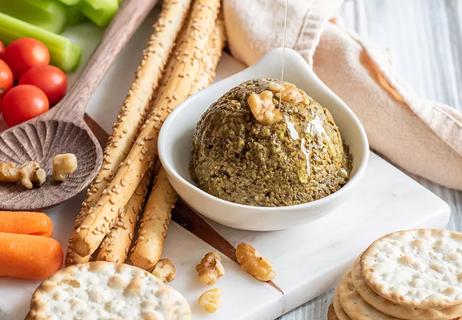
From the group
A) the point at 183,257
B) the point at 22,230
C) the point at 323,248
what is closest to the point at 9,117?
the point at 22,230

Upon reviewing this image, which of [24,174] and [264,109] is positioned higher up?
[264,109]

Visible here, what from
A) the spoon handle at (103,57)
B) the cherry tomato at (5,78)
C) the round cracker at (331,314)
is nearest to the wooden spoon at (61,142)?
the spoon handle at (103,57)

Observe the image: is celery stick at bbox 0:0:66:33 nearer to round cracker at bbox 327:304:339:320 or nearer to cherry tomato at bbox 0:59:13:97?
cherry tomato at bbox 0:59:13:97

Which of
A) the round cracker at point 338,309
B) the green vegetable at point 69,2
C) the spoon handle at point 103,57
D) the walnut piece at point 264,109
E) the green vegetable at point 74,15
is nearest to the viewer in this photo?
the round cracker at point 338,309

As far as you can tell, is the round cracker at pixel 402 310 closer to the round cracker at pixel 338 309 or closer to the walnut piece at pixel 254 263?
the round cracker at pixel 338 309

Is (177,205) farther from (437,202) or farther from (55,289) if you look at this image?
(437,202)

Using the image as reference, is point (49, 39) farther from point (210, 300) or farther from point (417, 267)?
point (417, 267)

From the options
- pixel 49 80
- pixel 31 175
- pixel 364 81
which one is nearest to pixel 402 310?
pixel 364 81
